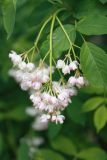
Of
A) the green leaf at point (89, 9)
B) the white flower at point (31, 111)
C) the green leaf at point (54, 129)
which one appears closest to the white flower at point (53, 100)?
the green leaf at point (89, 9)

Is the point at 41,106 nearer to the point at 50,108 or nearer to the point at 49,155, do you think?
the point at 50,108

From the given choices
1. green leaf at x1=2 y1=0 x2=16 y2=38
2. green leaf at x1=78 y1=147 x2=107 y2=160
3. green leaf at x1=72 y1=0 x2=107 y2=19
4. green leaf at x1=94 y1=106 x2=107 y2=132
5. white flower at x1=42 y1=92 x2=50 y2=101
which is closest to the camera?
white flower at x1=42 y1=92 x2=50 y2=101

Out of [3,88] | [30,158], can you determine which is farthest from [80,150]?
[3,88]

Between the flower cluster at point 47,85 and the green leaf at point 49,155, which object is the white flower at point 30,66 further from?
the green leaf at point 49,155

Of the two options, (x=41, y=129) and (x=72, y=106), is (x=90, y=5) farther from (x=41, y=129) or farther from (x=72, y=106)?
(x=41, y=129)

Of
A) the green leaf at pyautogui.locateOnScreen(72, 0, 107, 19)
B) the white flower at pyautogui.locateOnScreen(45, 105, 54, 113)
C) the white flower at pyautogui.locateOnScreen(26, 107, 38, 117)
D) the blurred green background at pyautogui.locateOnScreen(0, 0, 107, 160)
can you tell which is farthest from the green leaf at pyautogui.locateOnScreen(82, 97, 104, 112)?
the white flower at pyautogui.locateOnScreen(26, 107, 38, 117)

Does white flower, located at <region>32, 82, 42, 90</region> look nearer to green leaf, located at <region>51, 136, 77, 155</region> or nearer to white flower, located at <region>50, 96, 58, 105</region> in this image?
white flower, located at <region>50, 96, 58, 105</region>
